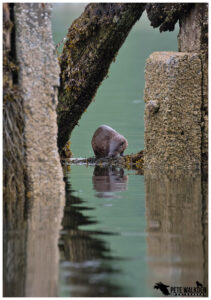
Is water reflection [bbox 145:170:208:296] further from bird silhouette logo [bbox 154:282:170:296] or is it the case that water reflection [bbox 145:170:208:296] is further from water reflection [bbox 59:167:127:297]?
water reflection [bbox 59:167:127:297]

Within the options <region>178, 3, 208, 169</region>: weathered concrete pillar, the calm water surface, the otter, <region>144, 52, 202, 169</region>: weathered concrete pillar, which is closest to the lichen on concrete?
the calm water surface

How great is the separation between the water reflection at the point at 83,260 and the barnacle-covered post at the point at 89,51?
12.1ft

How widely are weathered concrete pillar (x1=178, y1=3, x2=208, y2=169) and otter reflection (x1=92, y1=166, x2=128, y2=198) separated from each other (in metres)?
1.29

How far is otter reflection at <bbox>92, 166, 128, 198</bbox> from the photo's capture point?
8.28 m

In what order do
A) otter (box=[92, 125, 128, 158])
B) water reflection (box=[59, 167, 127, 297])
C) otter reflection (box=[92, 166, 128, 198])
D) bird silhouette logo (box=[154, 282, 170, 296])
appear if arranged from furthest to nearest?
otter (box=[92, 125, 128, 158]) < otter reflection (box=[92, 166, 128, 198]) < bird silhouette logo (box=[154, 282, 170, 296]) < water reflection (box=[59, 167, 127, 297])

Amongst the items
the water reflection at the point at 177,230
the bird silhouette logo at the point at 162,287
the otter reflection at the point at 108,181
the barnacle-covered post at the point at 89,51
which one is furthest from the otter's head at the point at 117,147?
the bird silhouette logo at the point at 162,287

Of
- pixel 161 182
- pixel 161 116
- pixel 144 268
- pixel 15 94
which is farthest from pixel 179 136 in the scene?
pixel 144 268

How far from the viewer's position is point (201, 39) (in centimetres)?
986

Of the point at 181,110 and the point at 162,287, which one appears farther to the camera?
the point at 181,110

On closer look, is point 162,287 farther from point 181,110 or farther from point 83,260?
point 181,110

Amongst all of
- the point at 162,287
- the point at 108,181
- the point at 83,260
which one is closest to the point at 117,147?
the point at 108,181

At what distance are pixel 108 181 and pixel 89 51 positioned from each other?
2.14 metres

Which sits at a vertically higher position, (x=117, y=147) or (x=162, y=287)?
(x=117, y=147)

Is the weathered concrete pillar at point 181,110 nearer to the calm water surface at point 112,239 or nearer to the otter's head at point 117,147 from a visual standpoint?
the calm water surface at point 112,239
